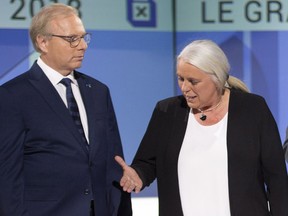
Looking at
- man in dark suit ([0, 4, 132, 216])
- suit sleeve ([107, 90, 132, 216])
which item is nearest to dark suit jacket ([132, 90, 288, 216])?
suit sleeve ([107, 90, 132, 216])

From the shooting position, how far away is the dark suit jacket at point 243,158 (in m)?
2.90

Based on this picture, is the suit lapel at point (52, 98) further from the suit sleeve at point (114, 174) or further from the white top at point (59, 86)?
the suit sleeve at point (114, 174)

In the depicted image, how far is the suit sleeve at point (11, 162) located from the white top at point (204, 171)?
2.00ft

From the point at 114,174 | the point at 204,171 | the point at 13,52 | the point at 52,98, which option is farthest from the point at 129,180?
the point at 13,52

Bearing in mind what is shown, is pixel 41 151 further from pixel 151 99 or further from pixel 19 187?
pixel 151 99

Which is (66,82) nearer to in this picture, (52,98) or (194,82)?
(52,98)

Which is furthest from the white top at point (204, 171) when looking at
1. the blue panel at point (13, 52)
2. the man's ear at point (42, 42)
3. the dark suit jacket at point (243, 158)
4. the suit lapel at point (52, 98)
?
the blue panel at point (13, 52)

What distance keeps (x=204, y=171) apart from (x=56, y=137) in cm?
58

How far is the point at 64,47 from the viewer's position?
2986 millimetres

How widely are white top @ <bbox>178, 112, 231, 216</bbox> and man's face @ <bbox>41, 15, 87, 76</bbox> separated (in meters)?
0.53

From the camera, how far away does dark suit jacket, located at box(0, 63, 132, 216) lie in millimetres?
2859

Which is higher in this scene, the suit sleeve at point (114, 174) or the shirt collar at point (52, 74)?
the shirt collar at point (52, 74)

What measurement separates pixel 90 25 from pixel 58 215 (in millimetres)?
2129

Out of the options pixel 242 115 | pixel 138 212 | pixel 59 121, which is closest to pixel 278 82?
pixel 138 212
